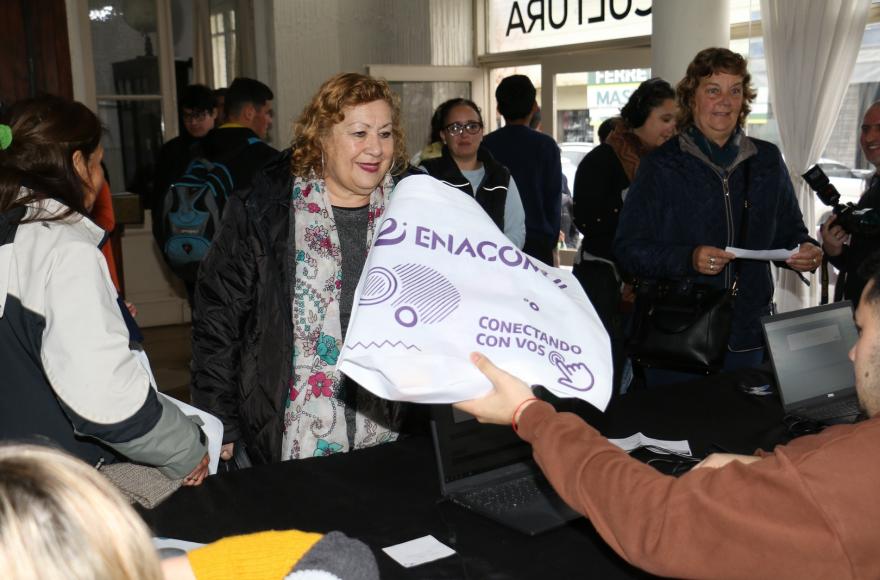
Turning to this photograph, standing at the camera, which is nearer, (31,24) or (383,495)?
(383,495)

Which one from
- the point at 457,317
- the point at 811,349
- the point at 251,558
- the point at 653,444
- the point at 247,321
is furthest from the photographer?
the point at 811,349

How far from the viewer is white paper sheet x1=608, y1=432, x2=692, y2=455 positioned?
79.8 inches

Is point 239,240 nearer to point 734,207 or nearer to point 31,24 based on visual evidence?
point 734,207

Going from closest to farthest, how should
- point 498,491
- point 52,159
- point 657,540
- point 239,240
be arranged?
point 657,540, point 498,491, point 52,159, point 239,240

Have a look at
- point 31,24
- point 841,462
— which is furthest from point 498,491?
point 31,24

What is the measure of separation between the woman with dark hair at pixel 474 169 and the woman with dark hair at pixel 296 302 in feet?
5.91

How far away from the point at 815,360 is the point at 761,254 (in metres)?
0.54

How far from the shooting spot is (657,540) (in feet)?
3.66

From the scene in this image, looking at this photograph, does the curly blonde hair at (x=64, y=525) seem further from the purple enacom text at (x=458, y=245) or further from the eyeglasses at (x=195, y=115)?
the eyeglasses at (x=195, y=115)

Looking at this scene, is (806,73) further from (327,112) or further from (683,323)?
(327,112)

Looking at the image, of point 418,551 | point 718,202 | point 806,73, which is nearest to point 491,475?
point 418,551

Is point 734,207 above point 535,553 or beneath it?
above

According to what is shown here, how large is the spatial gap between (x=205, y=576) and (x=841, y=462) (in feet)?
2.50

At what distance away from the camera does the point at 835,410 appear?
229 centimetres
